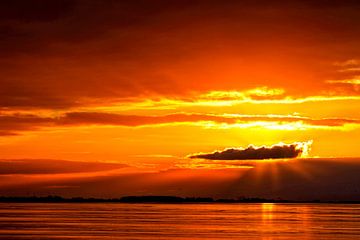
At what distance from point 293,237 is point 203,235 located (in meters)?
9.35

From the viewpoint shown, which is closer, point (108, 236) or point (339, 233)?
point (108, 236)

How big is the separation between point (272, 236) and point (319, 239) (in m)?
5.06

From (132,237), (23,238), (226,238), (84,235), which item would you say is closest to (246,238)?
(226,238)

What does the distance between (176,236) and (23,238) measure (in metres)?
15.3

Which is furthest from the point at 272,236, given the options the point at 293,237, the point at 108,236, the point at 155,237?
the point at 108,236

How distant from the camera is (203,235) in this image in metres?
67.1

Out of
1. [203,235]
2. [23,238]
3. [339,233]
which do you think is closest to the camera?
[23,238]

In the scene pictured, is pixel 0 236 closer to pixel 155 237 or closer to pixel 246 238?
pixel 155 237

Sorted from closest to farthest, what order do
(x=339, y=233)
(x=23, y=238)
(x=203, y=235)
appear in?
(x=23, y=238) → (x=203, y=235) → (x=339, y=233)

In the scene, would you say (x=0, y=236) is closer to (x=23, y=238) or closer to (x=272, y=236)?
(x=23, y=238)

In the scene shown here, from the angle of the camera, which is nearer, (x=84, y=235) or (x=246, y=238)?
(x=246, y=238)

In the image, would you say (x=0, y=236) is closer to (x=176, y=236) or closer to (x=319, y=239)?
(x=176, y=236)

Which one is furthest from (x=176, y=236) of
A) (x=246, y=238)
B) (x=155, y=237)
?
(x=246, y=238)

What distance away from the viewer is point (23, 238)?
62781mm
